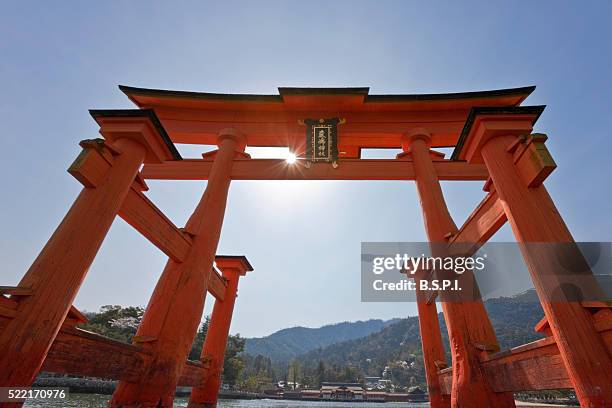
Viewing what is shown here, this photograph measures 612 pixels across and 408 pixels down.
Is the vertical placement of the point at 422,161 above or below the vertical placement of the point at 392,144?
below

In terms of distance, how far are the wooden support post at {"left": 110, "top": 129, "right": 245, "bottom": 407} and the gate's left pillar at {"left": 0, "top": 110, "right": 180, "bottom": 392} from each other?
1413mm

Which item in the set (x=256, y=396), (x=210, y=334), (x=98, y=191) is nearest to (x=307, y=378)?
(x=256, y=396)

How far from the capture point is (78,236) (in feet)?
9.71

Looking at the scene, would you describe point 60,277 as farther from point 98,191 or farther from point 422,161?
point 422,161

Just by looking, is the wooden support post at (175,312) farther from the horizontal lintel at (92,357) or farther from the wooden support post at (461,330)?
the wooden support post at (461,330)

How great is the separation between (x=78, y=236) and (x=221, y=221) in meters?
2.56

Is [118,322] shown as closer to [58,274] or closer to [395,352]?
[58,274]

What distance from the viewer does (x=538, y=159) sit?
270cm

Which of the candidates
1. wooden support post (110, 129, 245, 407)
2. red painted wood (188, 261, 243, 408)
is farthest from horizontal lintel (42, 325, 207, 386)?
red painted wood (188, 261, 243, 408)

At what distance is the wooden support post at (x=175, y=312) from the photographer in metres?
3.63

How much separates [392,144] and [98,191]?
6043mm

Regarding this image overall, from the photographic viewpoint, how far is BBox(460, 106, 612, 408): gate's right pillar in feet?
6.72

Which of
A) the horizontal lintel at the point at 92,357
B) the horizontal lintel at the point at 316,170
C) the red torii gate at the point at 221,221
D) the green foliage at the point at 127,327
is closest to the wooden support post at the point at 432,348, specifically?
the red torii gate at the point at 221,221

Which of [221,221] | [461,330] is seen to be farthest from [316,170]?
[461,330]
